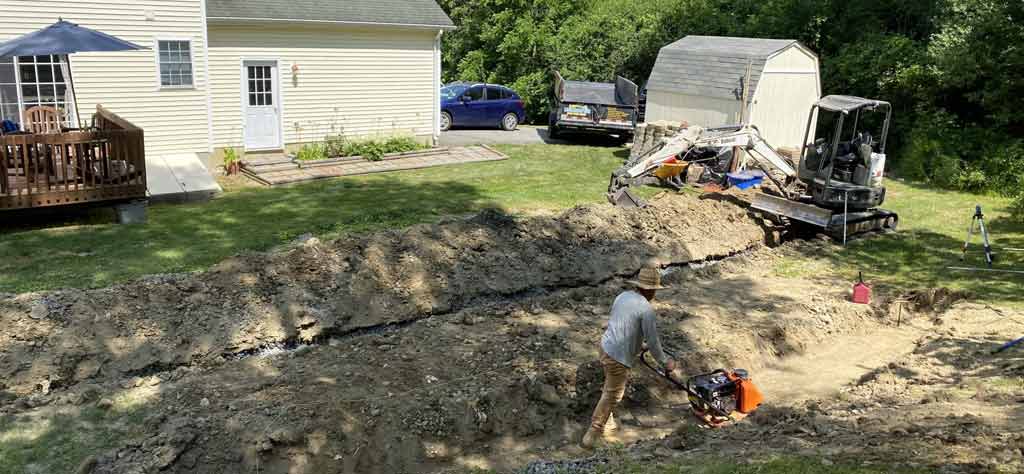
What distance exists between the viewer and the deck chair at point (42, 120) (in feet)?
47.0

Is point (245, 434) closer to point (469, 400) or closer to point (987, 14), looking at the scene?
point (469, 400)

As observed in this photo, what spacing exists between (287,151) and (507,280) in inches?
383

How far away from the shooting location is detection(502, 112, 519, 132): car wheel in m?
25.0

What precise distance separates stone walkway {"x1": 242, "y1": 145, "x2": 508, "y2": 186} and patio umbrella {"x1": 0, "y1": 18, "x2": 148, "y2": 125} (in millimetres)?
4259

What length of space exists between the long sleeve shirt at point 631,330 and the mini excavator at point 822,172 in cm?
743

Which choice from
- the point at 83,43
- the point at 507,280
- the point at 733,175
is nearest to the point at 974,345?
the point at 507,280

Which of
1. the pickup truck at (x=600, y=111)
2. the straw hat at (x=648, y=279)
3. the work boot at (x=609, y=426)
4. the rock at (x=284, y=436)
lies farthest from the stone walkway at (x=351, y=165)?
the straw hat at (x=648, y=279)

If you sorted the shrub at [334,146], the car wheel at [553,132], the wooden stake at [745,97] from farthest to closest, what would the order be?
the car wheel at [553,132], the shrub at [334,146], the wooden stake at [745,97]

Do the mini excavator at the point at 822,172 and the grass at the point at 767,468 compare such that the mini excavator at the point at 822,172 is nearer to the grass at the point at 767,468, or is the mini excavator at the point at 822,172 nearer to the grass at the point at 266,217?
the grass at the point at 266,217

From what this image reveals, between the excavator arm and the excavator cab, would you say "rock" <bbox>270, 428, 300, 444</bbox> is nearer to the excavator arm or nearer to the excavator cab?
the excavator arm

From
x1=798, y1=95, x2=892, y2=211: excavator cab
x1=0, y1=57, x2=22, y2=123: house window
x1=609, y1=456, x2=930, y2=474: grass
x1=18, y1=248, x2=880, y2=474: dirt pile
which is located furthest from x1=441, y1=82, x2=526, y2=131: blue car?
x1=609, y1=456, x2=930, y2=474: grass

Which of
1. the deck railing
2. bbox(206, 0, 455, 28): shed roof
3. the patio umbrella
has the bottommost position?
the deck railing

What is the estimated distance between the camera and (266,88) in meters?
18.7

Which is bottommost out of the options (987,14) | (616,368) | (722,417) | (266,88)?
(722,417)
